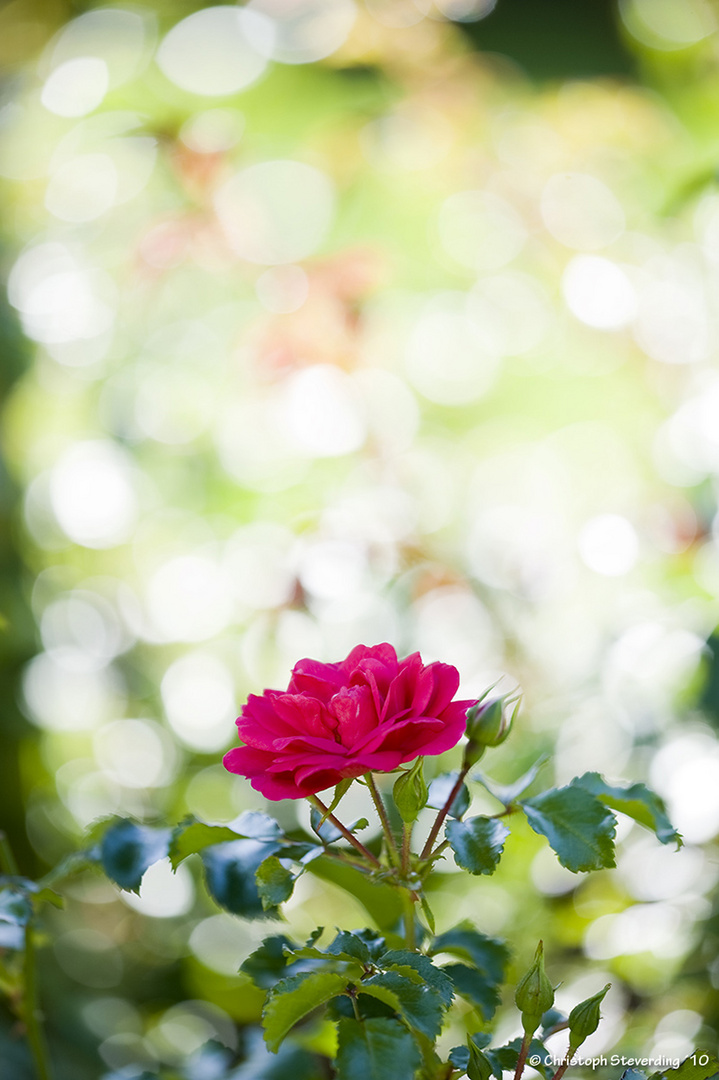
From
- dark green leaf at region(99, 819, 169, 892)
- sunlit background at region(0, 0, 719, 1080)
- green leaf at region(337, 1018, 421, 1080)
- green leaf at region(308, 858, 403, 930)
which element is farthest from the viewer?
sunlit background at region(0, 0, 719, 1080)

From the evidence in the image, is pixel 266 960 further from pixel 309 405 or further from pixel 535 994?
pixel 309 405

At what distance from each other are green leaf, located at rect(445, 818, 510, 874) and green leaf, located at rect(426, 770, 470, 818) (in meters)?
0.03

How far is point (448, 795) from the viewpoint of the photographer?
44 centimetres

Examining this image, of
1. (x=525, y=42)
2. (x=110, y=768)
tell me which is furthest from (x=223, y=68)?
(x=110, y=768)

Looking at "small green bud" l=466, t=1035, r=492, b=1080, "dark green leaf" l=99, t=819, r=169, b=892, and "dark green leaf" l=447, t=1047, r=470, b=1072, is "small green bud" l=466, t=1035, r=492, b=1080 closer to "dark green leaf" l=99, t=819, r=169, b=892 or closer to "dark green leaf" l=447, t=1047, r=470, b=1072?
"dark green leaf" l=447, t=1047, r=470, b=1072

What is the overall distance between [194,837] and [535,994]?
0.17 metres

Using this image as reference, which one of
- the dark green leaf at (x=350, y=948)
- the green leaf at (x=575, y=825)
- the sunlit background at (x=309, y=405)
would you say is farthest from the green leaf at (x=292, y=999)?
the sunlit background at (x=309, y=405)

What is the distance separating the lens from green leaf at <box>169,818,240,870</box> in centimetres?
41

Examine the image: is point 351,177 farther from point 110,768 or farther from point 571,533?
point 110,768

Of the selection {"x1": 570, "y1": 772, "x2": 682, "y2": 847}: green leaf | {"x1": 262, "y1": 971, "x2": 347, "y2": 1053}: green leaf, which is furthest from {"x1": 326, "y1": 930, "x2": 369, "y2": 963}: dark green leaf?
{"x1": 570, "y1": 772, "x2": 682, "y2": 847}: green leaf

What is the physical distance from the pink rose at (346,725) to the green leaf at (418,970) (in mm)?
80

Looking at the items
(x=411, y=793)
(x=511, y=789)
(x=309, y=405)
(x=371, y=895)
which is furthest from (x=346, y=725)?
(x=309, y=405)

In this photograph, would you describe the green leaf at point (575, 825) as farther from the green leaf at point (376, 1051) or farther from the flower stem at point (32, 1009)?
the flower stem at point (32, 1009)

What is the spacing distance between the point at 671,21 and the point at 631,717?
1006 millimetres
